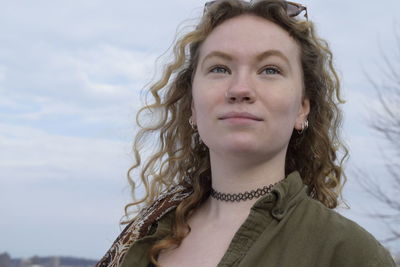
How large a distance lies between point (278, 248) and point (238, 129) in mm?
449

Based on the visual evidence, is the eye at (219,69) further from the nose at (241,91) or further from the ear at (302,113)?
the ear at (302,113)

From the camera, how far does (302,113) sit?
2.71 metres

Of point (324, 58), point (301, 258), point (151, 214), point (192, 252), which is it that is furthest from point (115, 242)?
point (324, 58)

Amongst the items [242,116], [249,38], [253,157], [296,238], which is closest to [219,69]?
[249,38]

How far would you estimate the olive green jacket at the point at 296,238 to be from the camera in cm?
217

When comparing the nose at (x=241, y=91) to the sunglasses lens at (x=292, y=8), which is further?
the sunglasses lens at (x=292, y=8)

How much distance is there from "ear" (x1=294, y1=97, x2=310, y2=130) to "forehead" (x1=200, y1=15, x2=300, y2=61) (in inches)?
7.7

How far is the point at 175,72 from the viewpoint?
3.05 m

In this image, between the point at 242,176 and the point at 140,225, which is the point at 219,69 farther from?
the point at 140,225

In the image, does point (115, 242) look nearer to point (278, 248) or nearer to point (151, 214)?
point (151, 214)

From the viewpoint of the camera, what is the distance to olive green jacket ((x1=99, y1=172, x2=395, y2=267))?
7.11 ft

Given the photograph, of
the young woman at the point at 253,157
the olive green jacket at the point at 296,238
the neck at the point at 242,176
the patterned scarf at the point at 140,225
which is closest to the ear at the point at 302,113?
the young woman at the point at 253,157

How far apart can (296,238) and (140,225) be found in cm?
78

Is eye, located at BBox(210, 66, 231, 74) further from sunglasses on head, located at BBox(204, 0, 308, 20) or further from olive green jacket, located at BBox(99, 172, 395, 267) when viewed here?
olive green jacket, located at BBox(99, 172, 395, 267)
